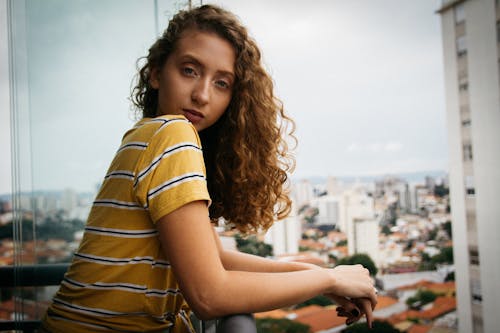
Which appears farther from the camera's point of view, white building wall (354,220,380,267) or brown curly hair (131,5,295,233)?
white building wall (354,220,380,267)

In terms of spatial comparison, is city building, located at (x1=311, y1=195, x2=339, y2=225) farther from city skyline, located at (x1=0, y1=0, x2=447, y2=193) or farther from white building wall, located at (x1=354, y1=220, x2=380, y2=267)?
city skyline, located at (x1=0, y1=0, x2=447, y2=193)

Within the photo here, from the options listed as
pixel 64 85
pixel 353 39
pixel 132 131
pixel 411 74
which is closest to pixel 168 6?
pixel 64 85

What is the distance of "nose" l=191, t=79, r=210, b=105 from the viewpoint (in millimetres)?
615

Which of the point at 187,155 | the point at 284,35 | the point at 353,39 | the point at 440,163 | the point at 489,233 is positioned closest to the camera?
the point at 187,155

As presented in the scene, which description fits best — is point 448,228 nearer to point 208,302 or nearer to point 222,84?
point 222,84

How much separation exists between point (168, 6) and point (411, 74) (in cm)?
1172

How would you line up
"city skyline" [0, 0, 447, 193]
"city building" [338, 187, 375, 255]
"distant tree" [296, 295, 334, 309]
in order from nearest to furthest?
"distant tree" [296, 295, 334, 309] < "city building" [338, 187, 375, 255] < "city skyline" [0, 0, 447, 193]

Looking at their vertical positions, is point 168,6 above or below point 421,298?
above

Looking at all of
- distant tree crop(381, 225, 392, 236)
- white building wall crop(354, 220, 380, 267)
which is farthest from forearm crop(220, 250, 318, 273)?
distant tree crop(381, 225, 392, 236)

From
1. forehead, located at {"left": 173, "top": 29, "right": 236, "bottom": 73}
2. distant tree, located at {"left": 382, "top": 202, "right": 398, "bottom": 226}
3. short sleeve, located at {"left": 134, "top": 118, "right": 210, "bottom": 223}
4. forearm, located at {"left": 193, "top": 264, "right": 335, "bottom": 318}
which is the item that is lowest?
distant tree, located at {"left": 382, "top": 202, "right": 398, "bottom": 226}

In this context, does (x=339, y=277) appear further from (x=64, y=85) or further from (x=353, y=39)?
(x=353, y=39)

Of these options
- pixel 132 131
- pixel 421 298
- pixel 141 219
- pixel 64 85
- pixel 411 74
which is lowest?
pixel 421 298

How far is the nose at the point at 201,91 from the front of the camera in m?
0.62

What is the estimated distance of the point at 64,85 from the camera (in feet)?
4.14
